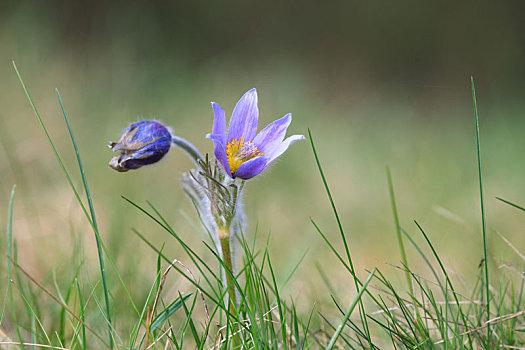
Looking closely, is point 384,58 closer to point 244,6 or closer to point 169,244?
point 244,6

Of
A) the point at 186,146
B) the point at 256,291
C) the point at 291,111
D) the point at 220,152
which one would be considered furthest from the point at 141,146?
the point at 291,111

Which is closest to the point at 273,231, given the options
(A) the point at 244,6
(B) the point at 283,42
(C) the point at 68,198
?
(C) the point at 68,198

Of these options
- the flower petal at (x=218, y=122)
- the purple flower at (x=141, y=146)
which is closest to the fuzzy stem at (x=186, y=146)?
the purple flower at (x=141, y=146)

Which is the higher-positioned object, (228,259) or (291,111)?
(291,111)

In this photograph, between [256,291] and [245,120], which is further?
[245,120]

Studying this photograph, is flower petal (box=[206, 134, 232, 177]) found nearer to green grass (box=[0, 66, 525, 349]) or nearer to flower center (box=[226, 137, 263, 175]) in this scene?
flower center (box=[226, 137, 263, 175])

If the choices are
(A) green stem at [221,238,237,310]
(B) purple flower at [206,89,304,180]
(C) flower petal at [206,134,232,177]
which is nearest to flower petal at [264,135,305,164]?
(B) purple flower at [206,89,304,180]

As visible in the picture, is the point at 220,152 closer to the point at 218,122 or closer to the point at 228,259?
the point at 218,122
